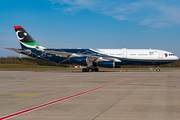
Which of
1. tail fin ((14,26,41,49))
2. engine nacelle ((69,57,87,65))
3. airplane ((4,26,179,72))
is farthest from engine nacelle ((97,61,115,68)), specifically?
tail fin ((14,26,41,49))

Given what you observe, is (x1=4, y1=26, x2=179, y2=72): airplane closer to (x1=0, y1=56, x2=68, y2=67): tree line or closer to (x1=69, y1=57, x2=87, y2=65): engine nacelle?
(x1=69, y1=57, x2=87, y2=65): engine nacelle

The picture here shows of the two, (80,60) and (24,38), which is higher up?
(24,38)

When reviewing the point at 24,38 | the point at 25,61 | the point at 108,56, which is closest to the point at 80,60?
the point at 108,56

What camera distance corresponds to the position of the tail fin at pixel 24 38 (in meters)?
47.7

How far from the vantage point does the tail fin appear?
47688 mm

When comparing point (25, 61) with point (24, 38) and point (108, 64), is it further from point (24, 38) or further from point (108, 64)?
point (108, 64)

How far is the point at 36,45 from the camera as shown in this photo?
160 ft

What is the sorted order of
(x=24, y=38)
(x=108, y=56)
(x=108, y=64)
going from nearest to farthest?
1. (x=108, y=64)
2. (x=108, y=56)
3. (x=24, y=38)

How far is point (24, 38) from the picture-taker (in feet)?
157
